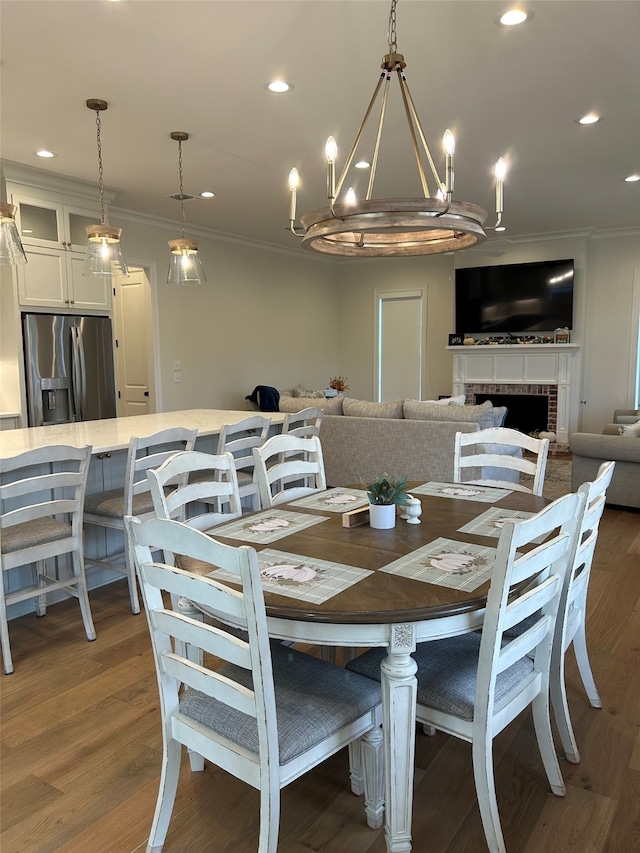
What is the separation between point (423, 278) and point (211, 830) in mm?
8491

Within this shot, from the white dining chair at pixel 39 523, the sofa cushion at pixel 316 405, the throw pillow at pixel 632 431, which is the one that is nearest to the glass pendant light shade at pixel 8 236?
the white dining chair at pixel 39 523

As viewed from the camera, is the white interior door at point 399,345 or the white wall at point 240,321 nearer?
the white wall at point 240,321

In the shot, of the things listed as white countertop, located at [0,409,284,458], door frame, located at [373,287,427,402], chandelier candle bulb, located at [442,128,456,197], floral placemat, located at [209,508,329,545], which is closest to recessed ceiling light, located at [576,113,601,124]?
chandelier candle bulb, located at [442,128,456,197]

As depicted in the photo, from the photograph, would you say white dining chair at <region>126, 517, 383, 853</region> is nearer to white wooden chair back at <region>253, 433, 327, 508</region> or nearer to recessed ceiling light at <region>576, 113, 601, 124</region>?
white wooden chair back at <region>253, 433, 327, 508</region>

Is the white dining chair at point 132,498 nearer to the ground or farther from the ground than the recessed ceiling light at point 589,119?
nearer to the ground

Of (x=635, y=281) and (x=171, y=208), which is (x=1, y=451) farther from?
(x=635, y=281)

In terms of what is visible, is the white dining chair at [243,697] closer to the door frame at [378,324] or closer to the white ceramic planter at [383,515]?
the white ceramic planter at [383,515]

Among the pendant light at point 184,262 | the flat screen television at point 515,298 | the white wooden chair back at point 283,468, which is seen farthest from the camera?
the flat screen television at point 515,298

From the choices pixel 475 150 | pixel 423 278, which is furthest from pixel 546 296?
pixel 475 150

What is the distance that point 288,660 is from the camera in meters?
1.72

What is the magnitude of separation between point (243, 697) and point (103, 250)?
3087 mm

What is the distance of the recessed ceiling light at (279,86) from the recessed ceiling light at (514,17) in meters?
1.20

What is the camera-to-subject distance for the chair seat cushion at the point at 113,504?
3.11 m

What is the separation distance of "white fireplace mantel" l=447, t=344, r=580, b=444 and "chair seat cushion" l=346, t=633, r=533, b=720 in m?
6.90
